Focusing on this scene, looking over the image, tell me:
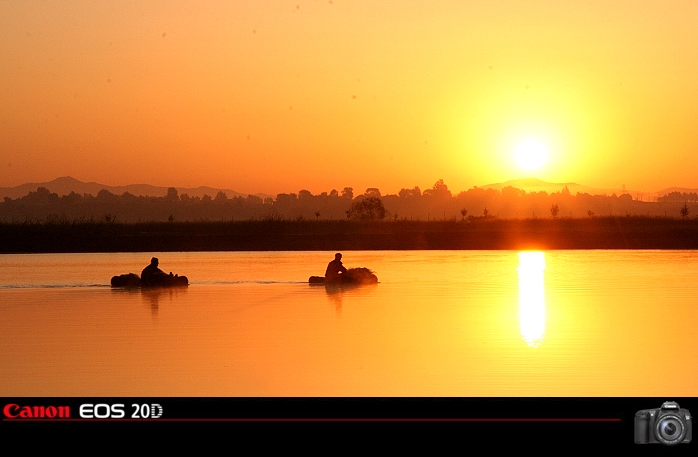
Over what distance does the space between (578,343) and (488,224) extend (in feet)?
161

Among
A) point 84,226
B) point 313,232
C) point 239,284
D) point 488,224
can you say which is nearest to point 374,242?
point 313,232

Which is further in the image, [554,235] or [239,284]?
[554,235]

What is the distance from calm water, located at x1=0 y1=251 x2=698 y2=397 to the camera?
10.5m

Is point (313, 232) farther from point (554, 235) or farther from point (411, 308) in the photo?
point (411, 308)

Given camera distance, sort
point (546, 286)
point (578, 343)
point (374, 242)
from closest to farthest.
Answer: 1. point (578, 343)
2. point (546, 286)
3. point (374, 242)

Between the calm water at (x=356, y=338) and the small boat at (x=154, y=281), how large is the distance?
275 mm

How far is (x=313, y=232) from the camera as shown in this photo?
6062 centimetres

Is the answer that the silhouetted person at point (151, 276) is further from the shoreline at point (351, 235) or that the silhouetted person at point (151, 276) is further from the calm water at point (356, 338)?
the shoreline at point (351, 235)
